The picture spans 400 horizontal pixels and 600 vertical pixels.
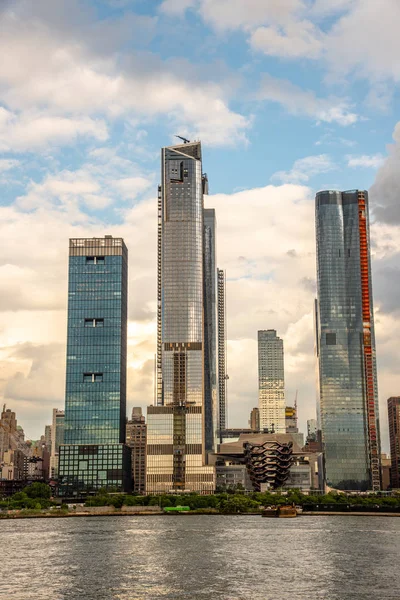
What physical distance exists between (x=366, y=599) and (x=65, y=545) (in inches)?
3324

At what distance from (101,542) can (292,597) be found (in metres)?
79.7

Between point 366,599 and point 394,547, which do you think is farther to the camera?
point 394,547

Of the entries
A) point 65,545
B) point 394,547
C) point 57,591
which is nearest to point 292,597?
point 57,591

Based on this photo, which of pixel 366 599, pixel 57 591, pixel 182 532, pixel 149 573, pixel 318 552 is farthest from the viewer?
pixel 182 532

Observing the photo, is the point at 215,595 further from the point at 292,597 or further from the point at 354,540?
the point at 354,540

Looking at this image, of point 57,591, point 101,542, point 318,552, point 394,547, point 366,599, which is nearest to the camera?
point 366,599

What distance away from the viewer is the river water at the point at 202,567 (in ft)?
334

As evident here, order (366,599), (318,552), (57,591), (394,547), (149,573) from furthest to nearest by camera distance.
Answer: (394,547) < (318,552) < (149,573) < (57,591) < (366,599)

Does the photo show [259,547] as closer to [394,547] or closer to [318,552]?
[318,552]

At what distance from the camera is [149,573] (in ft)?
394

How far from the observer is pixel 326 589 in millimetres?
104562

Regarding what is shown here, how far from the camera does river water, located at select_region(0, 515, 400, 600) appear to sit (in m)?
102

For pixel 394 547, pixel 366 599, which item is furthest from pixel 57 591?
pixel 394 547

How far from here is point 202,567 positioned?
4921 inches
